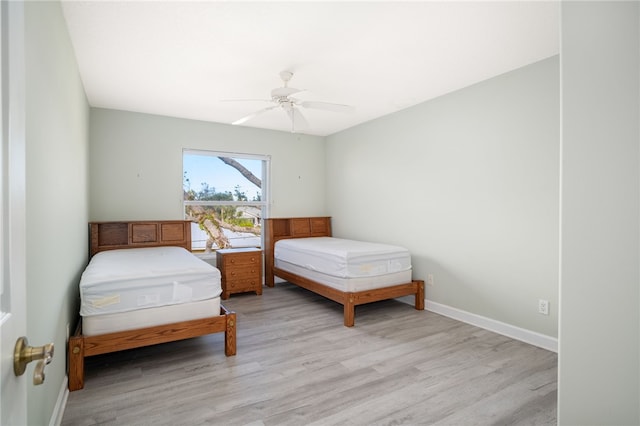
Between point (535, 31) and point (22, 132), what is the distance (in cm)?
296

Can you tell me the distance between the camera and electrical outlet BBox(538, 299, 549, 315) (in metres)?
2.85

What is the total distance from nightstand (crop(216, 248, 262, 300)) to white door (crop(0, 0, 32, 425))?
3.83 m

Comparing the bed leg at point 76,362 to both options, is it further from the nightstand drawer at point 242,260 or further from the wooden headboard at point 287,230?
the wooden headboard at point 287,230

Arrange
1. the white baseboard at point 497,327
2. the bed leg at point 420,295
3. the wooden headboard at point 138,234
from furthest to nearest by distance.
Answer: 1. the wooden headboard at point 138,234
2. the bed leg at point 420,295
3. the white baseboard at point 497,327

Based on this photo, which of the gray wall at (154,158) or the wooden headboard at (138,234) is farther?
the gray wall at (154,158)

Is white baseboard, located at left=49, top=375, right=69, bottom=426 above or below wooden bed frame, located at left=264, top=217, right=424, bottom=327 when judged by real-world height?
below

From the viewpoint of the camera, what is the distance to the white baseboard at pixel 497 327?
2836 millimetres

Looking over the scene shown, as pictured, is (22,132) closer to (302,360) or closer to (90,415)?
(90,415)

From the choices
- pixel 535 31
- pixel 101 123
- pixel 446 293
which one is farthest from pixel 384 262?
pixel 101 123

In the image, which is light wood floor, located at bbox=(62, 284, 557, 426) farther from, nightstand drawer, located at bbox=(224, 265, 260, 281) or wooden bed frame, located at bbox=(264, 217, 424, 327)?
nightstand drawer, located at bbox=(224, 265, 260, 281)

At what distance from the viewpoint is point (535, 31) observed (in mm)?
2400

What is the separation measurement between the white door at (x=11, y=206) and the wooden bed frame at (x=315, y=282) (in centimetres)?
296

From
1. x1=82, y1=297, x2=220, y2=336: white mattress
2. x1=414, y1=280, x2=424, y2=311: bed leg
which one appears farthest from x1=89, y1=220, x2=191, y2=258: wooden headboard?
x1=414, y1=280, x2=424, y2=311: bed leg

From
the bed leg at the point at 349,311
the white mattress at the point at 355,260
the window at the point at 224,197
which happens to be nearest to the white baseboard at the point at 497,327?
the white mattress at the point at 355,260
